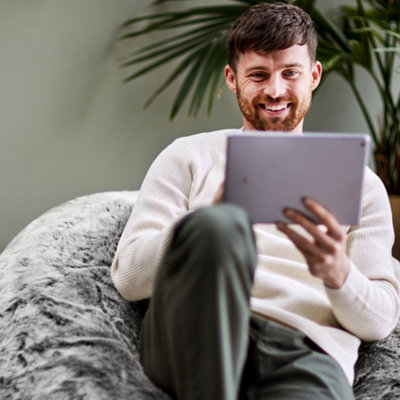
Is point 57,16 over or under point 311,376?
over

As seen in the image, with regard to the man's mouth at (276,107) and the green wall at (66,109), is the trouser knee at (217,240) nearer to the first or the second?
the man's mouth at (276,107)

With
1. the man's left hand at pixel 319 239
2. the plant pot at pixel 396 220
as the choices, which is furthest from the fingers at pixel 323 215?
the plant pot at pixel 396 220

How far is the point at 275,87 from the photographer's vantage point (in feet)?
3.71

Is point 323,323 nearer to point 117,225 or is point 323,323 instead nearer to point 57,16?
point 117,225

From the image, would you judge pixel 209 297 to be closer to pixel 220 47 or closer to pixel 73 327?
pixel 73 327

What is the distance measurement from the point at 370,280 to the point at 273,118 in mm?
382

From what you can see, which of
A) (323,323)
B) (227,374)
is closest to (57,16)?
(323,323)

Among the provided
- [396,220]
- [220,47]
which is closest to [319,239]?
[396,220]

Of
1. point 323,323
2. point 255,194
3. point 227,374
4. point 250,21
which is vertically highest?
point 250,21

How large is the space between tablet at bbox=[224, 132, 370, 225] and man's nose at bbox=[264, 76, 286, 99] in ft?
1.37

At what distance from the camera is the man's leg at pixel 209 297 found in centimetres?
56

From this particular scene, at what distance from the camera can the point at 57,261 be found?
1.07 m

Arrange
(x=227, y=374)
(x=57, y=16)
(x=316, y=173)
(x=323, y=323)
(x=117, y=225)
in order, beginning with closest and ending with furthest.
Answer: (x=227, y=374), (x=316, y=173), (x=323, y=323), (x=117, y=225), (x=57, y=16)

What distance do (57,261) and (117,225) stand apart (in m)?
0.21
